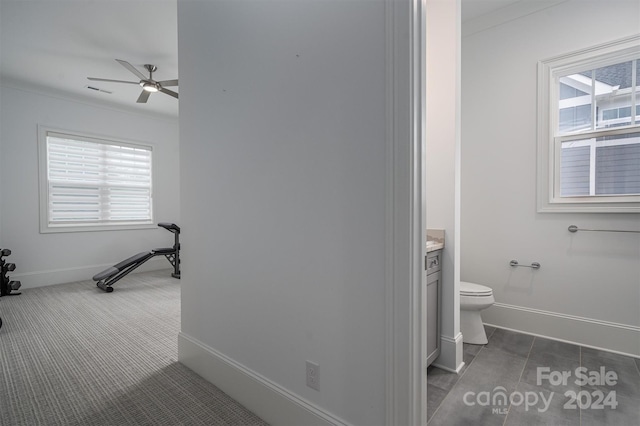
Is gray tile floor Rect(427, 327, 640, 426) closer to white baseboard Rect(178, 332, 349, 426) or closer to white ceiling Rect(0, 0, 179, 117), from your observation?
white baseboard Rect(178, 332, 349, 426)

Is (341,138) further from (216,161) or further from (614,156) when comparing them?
(614,156)

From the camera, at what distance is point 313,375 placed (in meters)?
1.33

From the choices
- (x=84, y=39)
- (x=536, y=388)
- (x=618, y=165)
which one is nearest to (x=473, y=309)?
(x=536, y=388)

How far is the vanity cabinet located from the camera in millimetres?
1926

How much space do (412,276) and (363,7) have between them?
102cm

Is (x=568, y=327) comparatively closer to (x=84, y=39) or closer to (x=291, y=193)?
(x=291, y=193)

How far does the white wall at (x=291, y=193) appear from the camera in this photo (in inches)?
45.6

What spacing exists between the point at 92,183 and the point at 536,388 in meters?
5.78

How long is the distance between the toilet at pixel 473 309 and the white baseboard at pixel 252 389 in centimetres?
155

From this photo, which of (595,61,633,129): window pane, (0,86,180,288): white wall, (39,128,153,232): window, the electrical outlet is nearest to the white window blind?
(39,128,153,232): window

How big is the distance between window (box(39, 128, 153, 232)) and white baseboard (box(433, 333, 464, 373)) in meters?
5.03

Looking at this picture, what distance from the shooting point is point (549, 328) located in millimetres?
2516

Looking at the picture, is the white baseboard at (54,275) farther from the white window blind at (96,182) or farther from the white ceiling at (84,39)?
the white ceiling at (84,39)

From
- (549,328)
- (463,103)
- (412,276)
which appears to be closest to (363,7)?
(412,276)
